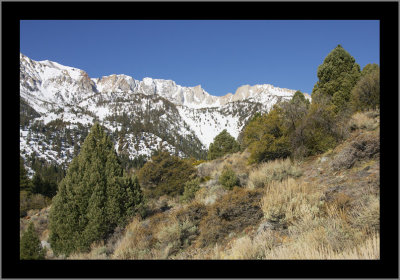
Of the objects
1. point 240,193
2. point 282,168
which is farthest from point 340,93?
point 240,193

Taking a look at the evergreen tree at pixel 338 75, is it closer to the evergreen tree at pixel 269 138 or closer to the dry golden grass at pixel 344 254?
the evergreen tree at pixel 269 138

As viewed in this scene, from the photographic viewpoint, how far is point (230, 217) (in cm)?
505

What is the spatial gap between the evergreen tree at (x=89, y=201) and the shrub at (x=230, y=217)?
4.06 meters

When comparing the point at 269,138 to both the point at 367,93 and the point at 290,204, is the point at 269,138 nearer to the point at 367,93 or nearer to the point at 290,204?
the point at 367,93

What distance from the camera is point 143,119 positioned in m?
199

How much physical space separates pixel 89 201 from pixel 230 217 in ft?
17.4

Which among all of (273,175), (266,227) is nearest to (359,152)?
(273,175)

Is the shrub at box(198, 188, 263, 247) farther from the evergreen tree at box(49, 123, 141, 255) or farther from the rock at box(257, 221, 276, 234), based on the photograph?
the evergreen tree at box(49, 123, 141, 255)

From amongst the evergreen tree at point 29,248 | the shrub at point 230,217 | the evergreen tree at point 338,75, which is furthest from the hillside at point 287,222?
the evergreen tree at point 338,75

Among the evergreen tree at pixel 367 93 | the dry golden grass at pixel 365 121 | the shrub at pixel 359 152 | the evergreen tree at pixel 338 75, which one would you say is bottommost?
the shrub at pixel 359 152

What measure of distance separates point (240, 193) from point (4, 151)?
4.86 m

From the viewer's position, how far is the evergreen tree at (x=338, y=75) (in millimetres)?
16281

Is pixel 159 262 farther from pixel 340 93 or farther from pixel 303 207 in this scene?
pixel 340 93

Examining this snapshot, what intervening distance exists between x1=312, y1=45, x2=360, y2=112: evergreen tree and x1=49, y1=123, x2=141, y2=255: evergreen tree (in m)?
15.6
